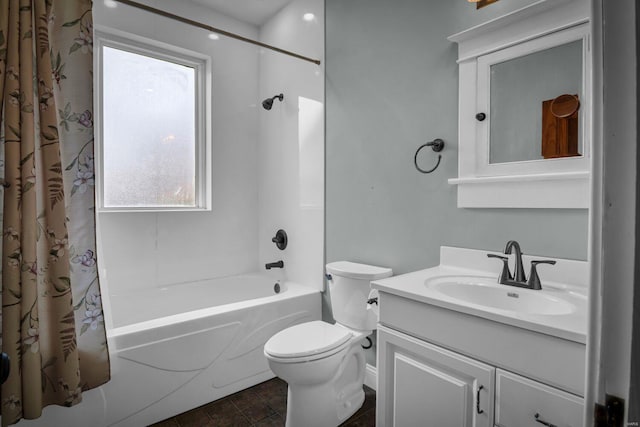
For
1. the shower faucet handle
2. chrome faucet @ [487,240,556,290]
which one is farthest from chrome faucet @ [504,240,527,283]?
the shower faucet handle

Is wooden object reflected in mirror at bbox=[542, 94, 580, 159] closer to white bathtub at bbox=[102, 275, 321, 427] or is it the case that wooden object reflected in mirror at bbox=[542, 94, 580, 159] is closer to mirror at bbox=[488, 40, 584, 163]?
mirror at bbox=[488, 40, 584, 163]

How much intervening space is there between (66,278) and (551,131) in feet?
6.87

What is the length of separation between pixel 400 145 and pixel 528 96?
66 centimetres

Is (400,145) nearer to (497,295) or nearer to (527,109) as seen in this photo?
(527,109)

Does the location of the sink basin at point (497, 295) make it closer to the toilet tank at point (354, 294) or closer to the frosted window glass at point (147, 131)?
the toilet tank at point (354, 294)

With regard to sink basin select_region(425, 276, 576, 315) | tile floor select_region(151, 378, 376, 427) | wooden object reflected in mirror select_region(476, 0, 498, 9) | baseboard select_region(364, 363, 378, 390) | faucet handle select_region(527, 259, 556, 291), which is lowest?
tile floor select_region(151, 378, 376, 427)

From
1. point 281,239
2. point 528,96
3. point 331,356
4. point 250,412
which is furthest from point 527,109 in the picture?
point 250,412

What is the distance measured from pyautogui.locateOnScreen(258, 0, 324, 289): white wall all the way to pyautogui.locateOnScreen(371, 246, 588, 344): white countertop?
1.04 m

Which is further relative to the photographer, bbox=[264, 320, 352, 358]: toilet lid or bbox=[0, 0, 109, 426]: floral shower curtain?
bbox=[264, 320, 352, 358]: toilet lid

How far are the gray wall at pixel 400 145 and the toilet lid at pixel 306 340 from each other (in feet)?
1.72

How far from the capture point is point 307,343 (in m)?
1.64

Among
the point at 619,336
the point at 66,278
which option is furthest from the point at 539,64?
the point at 66,278

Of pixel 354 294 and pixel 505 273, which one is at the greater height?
pixel 505 273

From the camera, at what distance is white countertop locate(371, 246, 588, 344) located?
3.09 feet
